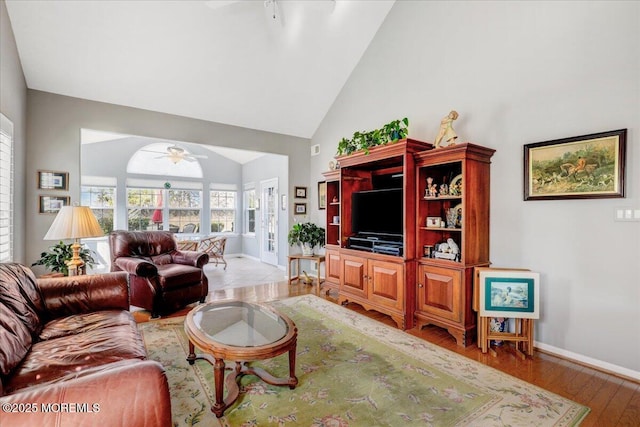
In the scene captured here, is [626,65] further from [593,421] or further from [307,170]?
[307,170]

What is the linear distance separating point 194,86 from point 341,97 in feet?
7.73

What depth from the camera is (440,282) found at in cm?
307

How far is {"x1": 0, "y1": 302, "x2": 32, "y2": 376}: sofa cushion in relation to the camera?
1.44 m

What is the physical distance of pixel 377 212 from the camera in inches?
150

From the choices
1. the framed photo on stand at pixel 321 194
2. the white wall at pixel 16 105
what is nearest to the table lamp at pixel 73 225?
the white wall at pixel 16 105

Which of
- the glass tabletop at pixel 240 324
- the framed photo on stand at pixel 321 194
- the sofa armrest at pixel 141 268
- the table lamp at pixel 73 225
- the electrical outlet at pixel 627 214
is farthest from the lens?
the framed photo on stand at pixel 321 194

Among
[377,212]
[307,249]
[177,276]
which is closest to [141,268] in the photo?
[177,276]

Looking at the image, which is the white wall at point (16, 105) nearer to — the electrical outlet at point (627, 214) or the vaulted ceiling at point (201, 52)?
the vaulted ceiling at point (201, 52)

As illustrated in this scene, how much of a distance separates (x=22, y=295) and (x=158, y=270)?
5.96 feet

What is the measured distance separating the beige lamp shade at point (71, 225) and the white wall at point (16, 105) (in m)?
1.08

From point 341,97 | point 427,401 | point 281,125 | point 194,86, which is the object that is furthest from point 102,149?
point 427,401

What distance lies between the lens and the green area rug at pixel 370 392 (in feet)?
5.94

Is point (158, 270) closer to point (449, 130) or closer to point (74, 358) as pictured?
point (74, 358)

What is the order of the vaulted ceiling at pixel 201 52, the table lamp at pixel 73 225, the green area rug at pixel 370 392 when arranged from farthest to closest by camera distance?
the vaulted ceiling at pixel 201 52 → the table lamp at pixel 73 225 → the green area rug at pixel 370 392
